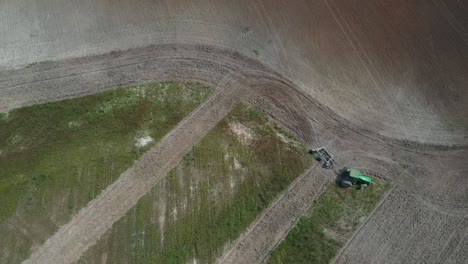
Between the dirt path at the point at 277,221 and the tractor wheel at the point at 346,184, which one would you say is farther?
the tractor wheel at the point at 346,184

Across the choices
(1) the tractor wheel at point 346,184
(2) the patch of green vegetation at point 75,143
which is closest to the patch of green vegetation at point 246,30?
(2) the patch of green vegetation at point 75,143

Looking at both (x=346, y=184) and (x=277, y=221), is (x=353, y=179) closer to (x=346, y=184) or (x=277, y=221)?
(x=346, y=184)

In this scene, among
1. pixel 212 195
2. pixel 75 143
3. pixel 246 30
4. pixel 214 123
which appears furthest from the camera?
pixel 246 30

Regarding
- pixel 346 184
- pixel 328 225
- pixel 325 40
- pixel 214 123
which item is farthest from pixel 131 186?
pixel 325 40

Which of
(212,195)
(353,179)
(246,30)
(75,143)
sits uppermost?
(246,30)

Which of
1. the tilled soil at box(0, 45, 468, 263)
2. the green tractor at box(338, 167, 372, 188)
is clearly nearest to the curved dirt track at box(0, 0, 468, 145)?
the tilled soil at box(0, 45, 468, 263)

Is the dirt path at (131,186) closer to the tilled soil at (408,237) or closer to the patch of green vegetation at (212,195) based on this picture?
the patch of green vegetation at (212,195)

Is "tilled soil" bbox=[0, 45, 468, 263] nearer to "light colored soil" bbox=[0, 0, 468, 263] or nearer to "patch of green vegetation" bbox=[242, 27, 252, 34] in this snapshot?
"light colored soil" bbox=[0, 0, 468, 263]
